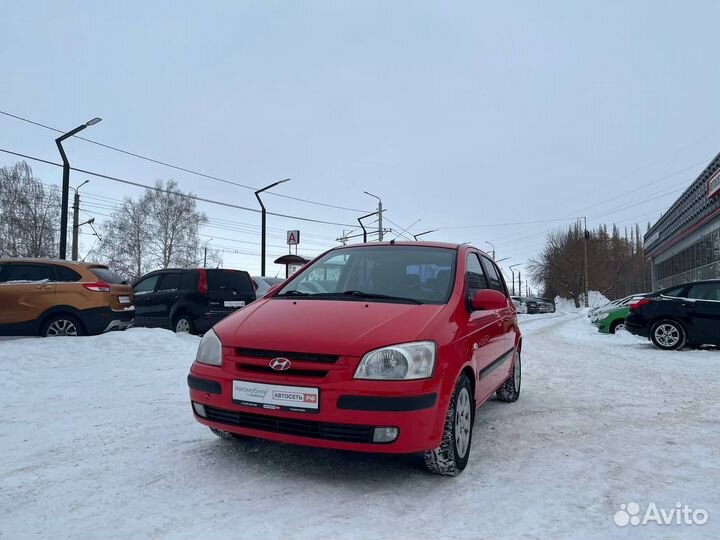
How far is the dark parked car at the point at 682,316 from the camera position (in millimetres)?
11000

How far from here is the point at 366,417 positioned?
2961mm

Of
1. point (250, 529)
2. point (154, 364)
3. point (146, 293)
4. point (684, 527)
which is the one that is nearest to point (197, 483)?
point (250, 529)

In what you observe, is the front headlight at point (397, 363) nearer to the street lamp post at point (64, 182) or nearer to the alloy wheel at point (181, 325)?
the alloy wheel at point (181, 325)

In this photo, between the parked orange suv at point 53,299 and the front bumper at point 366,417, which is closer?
the front bumper at point 366,417

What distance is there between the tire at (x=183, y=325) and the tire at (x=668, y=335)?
401 inches

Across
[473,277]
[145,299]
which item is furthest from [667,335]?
[145,299]

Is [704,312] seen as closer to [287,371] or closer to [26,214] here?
[287,371]

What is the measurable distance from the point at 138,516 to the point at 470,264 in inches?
122

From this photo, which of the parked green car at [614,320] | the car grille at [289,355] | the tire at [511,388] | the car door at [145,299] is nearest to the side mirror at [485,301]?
the car grille at [289,355]

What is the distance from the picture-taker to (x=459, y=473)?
133 inches

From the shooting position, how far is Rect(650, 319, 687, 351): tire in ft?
37.4

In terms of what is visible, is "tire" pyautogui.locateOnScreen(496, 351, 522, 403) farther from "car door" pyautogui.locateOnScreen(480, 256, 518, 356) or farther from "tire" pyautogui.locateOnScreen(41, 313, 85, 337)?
"tire" pyautogui.locateOnScreen(41, 313, 85, 337)

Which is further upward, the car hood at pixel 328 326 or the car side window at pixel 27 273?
the car side window at pixel 27 273

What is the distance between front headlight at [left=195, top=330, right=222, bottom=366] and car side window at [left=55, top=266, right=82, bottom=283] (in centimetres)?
708
